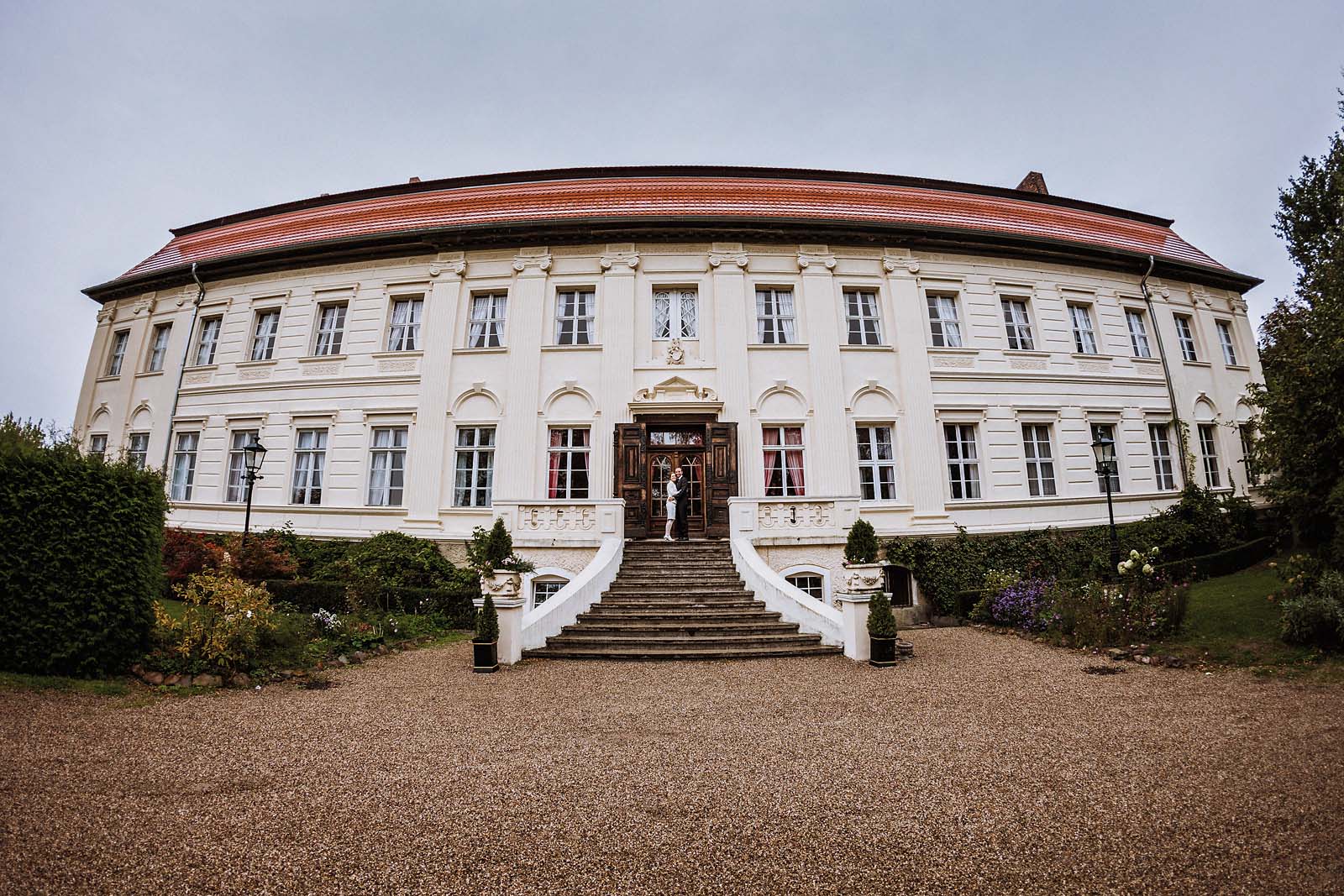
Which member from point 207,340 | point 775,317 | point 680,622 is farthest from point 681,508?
point 207,340

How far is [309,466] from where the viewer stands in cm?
1596

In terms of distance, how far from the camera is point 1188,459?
16.7m

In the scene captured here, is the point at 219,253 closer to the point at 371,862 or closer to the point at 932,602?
the point at 371,862

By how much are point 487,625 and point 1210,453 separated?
2144 cm

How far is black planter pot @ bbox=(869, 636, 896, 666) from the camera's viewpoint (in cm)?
848

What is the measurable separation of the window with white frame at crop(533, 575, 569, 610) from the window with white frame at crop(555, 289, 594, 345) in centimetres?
632

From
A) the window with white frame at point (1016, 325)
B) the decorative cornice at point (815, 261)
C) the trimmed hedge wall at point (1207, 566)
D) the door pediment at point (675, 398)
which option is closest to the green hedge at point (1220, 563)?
the trimmed hedge wall at point (1207, 566)

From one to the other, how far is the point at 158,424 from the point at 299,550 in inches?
297

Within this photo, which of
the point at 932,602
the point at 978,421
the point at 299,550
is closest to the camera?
the point at 932,602

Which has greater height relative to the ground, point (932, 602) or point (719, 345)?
point (719, 345)

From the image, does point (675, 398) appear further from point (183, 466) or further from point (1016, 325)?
point (183, 466)

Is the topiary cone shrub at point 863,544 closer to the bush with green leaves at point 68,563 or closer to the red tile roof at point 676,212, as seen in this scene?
the red tile roof at point 676,212

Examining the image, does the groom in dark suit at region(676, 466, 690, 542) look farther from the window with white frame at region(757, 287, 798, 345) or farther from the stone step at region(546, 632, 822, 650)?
the window with white frame at region(757, 287, 798, 345)

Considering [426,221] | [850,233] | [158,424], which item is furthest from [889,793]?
[158,424]
